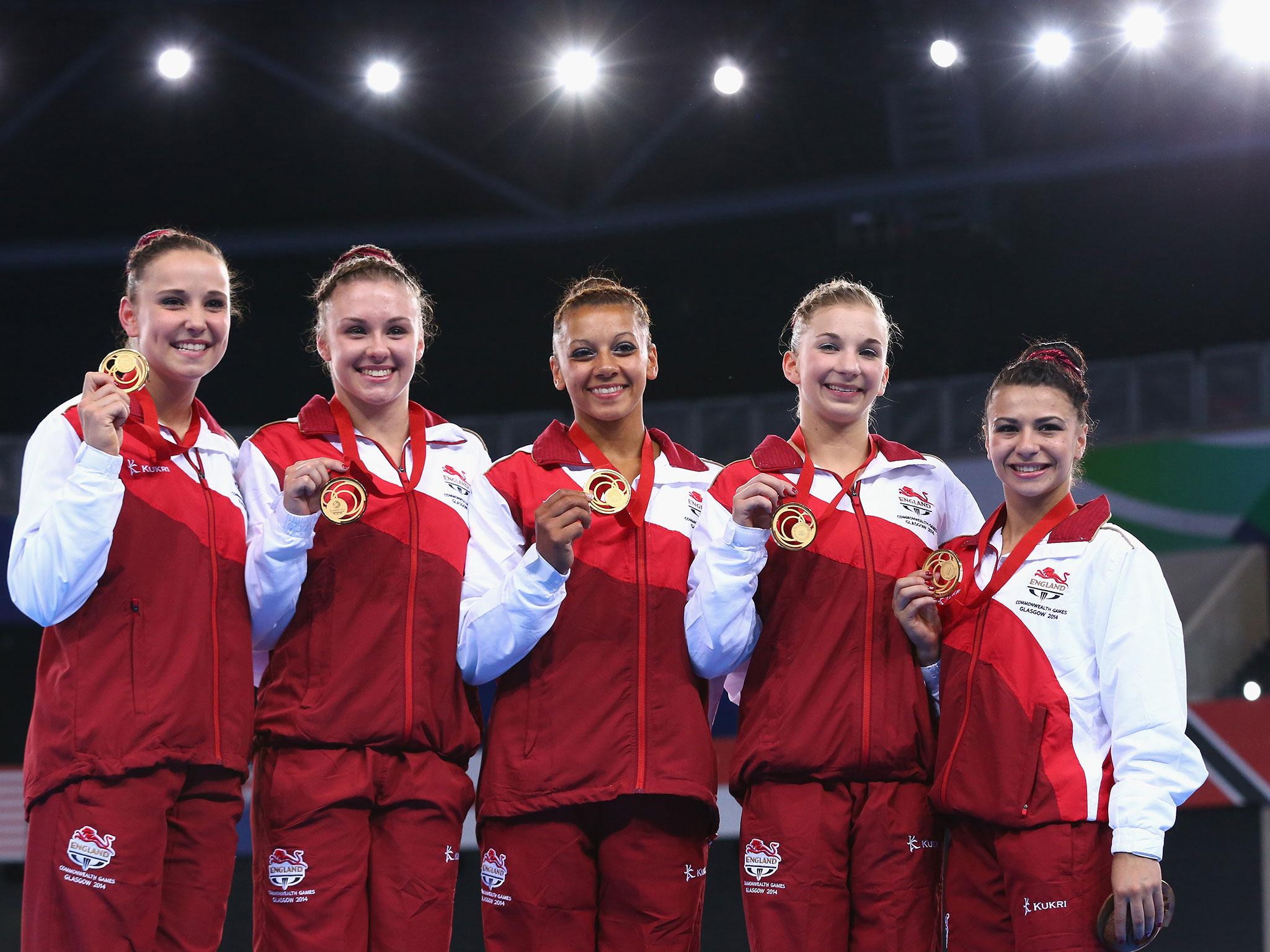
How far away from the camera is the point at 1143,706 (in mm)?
3029

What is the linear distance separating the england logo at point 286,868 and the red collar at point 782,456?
154 centimetres

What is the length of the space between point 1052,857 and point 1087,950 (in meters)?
0.22

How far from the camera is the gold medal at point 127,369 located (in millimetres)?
3125

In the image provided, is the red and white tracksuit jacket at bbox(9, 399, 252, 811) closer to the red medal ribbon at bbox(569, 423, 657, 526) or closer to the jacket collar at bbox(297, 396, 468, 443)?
the jacket collar at bbox(297, 396, 468, 443)

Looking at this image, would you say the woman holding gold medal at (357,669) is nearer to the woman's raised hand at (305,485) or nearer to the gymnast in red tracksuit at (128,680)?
the woman's raised hand at (305,485)

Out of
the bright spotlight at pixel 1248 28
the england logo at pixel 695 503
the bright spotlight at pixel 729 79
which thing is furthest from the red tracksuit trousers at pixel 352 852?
the bright spotlight at pixel 1248 28

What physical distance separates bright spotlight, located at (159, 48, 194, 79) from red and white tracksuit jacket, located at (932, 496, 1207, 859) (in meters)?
9.89

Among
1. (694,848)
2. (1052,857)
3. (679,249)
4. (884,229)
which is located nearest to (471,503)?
(694,848)

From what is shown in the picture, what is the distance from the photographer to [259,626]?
3283mm

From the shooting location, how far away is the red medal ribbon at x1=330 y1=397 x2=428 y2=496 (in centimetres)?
333

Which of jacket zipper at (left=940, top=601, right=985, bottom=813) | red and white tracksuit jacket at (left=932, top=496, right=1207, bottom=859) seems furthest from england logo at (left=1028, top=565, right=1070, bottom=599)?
jacket zipper at (left=940, top=601, right=985, bottom=813)

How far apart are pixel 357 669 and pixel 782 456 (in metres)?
1.27

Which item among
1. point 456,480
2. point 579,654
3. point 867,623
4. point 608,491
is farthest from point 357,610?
point 867,623

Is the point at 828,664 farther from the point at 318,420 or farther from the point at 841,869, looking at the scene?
the point at 318,420
